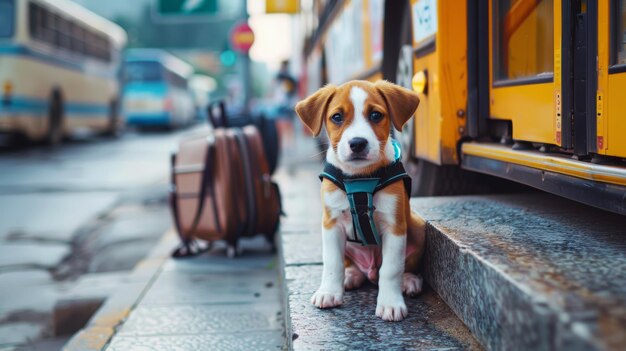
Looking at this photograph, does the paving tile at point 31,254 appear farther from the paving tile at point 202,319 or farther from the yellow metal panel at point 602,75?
the yellow metal panel at point 602,75

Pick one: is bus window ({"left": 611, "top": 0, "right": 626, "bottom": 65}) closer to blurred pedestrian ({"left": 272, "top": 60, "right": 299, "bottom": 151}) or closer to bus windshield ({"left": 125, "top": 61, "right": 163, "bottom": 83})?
blurred pedestrian ({"left": 272, "top": 60, "right": 299, "bottom": 151})

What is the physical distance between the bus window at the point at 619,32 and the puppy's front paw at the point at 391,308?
1056 millimetres

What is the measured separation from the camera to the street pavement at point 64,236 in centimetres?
395

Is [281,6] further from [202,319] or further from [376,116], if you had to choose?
[376,116]

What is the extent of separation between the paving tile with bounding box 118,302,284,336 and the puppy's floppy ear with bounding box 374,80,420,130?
1.24 m

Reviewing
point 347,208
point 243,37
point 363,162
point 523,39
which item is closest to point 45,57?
point 243,37

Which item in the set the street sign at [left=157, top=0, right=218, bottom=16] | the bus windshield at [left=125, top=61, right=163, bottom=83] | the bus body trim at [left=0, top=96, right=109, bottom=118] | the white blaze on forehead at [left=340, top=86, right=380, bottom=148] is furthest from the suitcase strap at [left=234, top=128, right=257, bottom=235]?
the bus windshield at [left=125, top=61, right=163, bottom=83]

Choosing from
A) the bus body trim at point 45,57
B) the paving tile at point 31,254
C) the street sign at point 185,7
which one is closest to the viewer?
the paving tile at point 31,254

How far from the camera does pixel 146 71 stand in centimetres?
2619

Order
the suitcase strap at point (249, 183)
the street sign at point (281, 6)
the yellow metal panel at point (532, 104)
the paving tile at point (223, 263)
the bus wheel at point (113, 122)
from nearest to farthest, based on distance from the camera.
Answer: the yellow metal panel at point (532, 104)
the paving tile at point (223, 263)
the suitcase strap at point (249, 183)
the street sign at point (281, 6)
the bus wheel at point (113, 122)

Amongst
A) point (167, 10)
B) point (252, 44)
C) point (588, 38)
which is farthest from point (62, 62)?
point (588, 38)

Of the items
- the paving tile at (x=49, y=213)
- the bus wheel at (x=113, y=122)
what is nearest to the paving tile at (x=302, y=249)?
the paving tile at (x=49, y=213)

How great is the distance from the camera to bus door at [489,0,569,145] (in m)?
2.55

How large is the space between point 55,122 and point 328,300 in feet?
54.2
